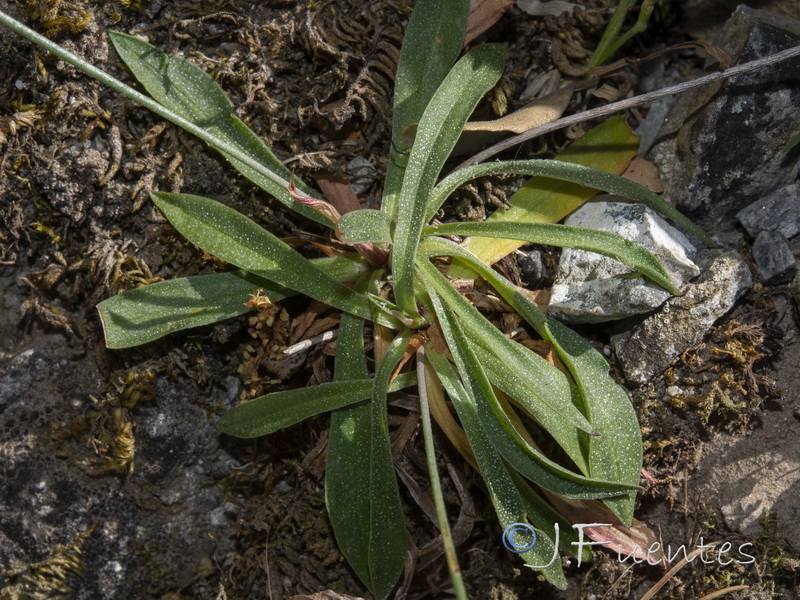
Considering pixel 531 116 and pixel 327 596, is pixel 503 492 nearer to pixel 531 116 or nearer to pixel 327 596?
pixel 327 596

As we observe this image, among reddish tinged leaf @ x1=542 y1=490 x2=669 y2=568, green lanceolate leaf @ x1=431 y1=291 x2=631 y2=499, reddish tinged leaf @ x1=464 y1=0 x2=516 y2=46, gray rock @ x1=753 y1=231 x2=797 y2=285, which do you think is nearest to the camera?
green lanceolate leaf @ x1=431 y1=291 x2=631 y2=499

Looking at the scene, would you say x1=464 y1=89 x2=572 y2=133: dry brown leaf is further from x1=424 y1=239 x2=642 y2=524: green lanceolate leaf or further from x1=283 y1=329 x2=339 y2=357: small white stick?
x1=283 y1=329 x2=339 y2=357: small white stick

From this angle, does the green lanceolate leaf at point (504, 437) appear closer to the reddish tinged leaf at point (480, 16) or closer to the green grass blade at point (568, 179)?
the green grass blade at point (568, 179)

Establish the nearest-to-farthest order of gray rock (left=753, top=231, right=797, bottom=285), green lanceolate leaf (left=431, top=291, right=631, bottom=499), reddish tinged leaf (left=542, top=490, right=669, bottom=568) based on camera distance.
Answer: green lanceolate leaf (left=431, top=291, right=631, bottom=499) → reddish tinged leaf (left=542, top=490, right=669, bottom=568) → gray rock (left=753, top=231, right=797, bottom=285)

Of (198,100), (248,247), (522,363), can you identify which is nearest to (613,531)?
(522,363)

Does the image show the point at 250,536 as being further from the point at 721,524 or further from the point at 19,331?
the point at 721,524

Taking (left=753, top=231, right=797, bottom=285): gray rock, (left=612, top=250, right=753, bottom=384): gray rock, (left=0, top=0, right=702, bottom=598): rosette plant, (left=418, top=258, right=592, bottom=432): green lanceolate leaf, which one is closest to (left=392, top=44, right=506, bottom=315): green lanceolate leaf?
(left=0, top=0, right=702, bottom=598): rosette plant

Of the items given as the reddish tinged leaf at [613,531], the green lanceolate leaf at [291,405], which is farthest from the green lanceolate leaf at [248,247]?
the reddish tinged leaf at [613,531]
